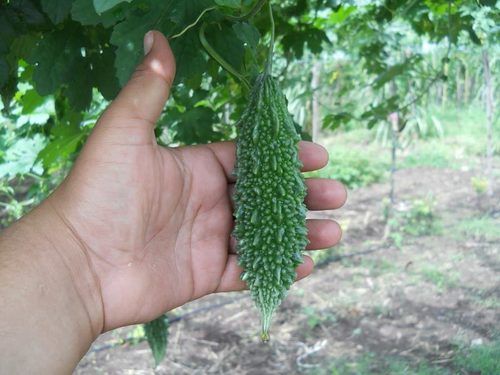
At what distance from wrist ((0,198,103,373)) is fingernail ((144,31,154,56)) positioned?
0.55m

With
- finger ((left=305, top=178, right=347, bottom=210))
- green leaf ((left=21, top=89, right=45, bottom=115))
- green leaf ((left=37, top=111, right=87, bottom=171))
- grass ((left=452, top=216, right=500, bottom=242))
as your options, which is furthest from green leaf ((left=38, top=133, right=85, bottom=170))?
grass ((left=452, top=216, right=500, bottom=242))

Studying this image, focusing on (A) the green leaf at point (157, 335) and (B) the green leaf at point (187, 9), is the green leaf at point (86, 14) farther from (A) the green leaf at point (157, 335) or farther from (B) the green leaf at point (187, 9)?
(A) the green leaf at point (157, 335)

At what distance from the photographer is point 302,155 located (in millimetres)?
2193

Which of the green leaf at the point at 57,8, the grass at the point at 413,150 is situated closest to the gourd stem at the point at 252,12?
the green leaf at the point at 57,8

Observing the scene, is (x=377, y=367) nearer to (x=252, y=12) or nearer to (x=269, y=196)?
(x=269, y=196)

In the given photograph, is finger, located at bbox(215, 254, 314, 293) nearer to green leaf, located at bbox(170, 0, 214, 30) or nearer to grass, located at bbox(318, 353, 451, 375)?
green leaf, located at bbox(170, 0, 214, 30)

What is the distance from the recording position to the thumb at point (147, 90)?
162 centimetres

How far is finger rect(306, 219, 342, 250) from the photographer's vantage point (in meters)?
2.26

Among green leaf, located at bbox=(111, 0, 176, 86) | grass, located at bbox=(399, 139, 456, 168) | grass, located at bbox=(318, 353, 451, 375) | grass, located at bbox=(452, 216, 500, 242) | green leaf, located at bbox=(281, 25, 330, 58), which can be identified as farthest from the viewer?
grass, located at bbox=(399, 139, 456, 168)

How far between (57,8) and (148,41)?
1.46 ft

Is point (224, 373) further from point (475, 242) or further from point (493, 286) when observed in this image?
point (475, 242)

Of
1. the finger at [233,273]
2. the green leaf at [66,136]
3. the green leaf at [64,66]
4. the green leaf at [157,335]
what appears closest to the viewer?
the green leaf at [64,66]

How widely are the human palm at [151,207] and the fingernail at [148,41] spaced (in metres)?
0.01

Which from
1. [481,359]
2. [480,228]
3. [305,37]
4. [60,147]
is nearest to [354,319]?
[481,359]
